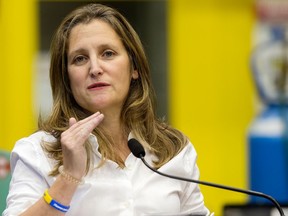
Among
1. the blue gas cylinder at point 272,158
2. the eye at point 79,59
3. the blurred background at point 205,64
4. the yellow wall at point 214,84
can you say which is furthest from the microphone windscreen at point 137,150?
the yellow wall at point 214,84

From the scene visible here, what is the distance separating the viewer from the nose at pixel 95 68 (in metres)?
3.30

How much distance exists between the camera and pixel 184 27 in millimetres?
7984

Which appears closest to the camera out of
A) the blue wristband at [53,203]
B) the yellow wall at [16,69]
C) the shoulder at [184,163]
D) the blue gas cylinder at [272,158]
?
the blue wristband at [53,203]

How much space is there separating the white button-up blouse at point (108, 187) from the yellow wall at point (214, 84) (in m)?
4.51

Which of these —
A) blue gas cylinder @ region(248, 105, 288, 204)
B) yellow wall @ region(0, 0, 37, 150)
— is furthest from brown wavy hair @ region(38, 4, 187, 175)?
→ yellow wall @ region(0, 0, 37, 150)

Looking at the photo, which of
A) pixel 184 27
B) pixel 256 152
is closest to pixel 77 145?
pixel 256 152

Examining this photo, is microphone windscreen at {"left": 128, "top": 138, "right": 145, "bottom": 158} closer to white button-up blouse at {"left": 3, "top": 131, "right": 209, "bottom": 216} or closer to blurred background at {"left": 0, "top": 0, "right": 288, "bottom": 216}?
white button-up blouse at {"left": 3, "top": 131, "right": 209, "bottom": 216}

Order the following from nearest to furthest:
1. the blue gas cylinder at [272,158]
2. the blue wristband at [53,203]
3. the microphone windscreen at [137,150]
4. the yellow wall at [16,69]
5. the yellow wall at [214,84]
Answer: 1. the blue wristband at [53,203]
2. the microphone windscreen at [137,150]
3. the blue gas cylinder at [272,158]
4. the yellow wall at [16,69]
5. the yellow wall at [214,84]

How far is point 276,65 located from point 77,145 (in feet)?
14.5

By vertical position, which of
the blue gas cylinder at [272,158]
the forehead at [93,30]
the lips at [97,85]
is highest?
the forehead at [93,30]

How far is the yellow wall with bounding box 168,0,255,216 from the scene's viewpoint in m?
7.98

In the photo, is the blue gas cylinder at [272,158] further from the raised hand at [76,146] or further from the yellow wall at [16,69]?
the raised hand at [76,146]

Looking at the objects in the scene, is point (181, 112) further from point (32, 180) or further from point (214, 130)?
point (32, 180)

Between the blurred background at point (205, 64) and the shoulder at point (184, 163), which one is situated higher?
the shoulder at point (184, 163)
